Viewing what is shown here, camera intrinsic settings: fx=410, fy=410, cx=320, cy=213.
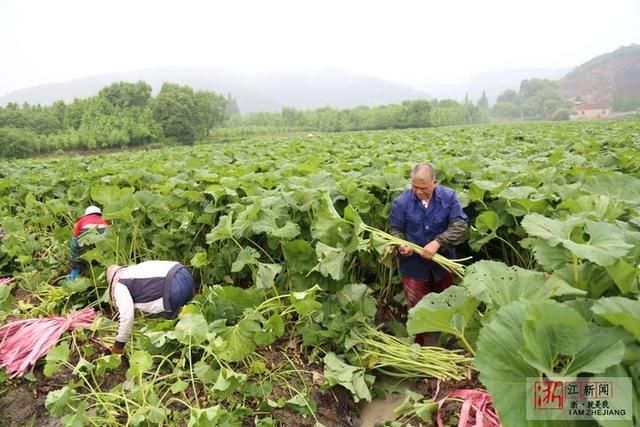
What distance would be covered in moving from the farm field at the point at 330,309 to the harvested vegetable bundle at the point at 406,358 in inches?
0.5

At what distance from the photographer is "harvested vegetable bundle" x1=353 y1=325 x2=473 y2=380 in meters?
2.58

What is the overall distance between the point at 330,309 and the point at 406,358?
624 millimetres

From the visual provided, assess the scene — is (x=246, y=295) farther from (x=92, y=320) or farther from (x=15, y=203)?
(x=15, y=203)

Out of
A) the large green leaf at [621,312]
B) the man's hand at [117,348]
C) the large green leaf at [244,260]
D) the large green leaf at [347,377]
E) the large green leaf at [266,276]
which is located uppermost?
the large green leaf at [621,312]

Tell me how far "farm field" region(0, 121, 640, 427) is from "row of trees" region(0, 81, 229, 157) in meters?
47.0

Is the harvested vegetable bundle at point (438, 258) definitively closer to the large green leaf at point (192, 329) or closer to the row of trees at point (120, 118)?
the large green leaf at point (192, 329)

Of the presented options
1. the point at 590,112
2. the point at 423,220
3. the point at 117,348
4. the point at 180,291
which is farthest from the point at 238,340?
the point at 590,112

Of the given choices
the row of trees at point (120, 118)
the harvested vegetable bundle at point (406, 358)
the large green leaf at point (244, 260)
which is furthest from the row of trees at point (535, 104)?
the large green leaf at point (244, 260)

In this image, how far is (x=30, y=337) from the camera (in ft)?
10.7

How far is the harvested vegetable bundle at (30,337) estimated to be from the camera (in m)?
3.06

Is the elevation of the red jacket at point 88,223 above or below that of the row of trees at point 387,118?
below

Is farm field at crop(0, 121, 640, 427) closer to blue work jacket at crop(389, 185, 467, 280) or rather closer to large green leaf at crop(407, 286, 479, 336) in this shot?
large green leaf at crop(407, 286, 479, 336)

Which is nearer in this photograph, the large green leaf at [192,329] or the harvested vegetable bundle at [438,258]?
the large green leaf at [192,329]

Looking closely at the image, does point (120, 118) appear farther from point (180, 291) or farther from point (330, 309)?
point (330, 309)
